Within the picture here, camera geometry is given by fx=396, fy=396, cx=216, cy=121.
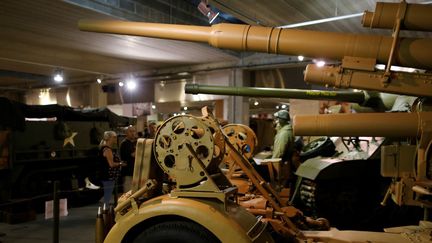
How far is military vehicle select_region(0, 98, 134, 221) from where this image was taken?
702 cm

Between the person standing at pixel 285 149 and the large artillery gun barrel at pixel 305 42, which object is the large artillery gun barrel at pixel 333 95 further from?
the large artillery gun barrel at pixel 305 42

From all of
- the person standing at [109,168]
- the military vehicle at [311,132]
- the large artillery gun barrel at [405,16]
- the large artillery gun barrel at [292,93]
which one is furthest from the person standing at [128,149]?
the large artillery gun barrel at [405,16]

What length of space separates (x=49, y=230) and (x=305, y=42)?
5.29 meters

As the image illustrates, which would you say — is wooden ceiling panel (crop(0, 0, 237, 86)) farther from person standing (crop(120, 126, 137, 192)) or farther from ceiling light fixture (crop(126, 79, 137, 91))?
person standing (crop(120, 126, 137, 192))

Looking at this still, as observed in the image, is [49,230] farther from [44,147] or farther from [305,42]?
[305,42]

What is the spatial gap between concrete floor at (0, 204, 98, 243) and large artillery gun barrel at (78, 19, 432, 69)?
3697 mm

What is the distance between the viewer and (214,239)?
2959 millimetres

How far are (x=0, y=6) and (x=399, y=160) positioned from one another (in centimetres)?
687

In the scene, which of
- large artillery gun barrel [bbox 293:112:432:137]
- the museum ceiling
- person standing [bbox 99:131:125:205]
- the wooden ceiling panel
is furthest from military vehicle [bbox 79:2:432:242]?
the wooden ceiling panel

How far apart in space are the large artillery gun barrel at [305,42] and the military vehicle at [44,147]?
3.94 metres

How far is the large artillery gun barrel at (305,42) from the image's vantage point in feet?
10.7

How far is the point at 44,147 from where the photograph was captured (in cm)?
789

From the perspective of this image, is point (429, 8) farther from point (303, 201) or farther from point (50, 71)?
point (50, 71)

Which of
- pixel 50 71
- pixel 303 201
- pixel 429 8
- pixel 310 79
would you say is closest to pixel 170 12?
pixel 303 201
